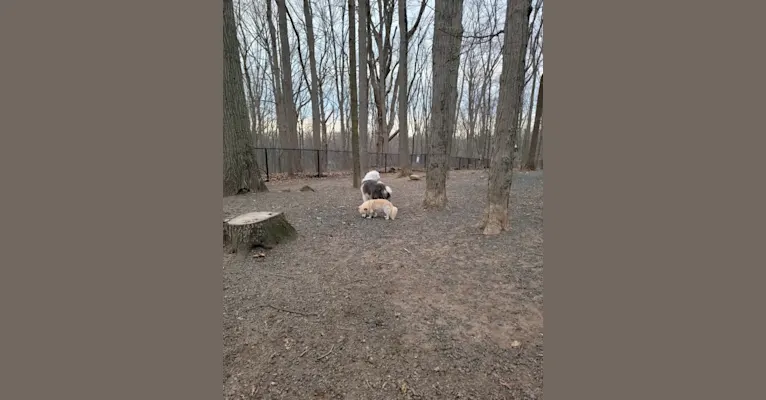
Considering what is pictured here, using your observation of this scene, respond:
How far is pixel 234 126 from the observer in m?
7.59

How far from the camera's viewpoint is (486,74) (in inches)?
1033

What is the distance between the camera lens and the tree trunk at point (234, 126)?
730 cm

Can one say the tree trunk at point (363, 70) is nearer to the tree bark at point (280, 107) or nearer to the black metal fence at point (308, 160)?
the black metal fence at point (308, 160)

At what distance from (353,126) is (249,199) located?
379cm

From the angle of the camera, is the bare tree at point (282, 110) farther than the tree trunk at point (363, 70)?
Yes

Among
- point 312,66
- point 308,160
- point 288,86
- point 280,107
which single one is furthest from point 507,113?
point 280,107

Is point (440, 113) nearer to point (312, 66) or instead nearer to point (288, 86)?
point (288, 86)

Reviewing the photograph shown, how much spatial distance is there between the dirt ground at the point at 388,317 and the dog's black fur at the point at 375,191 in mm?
1725

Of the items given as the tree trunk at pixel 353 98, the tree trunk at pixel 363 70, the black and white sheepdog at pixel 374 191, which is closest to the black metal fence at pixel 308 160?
the tree trunk at pixel 363 70

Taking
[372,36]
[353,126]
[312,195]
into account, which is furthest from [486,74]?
[312,195]

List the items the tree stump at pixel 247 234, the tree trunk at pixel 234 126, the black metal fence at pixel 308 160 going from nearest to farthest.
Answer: the tree stump at pixel 247 234 < the tree trunk at pixel 234 126 < the black metal fence at pixel 308 160

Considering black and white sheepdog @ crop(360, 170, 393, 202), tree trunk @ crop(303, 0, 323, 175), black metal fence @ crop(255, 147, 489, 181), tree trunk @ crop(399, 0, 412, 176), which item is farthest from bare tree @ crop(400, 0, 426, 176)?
black and white sheepdog @ crop(360, 170, 393, 202)

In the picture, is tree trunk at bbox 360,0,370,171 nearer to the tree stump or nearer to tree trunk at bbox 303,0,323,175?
tree trunk at bbox 303,0,323,175

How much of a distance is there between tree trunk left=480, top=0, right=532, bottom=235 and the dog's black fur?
93.4 inches
